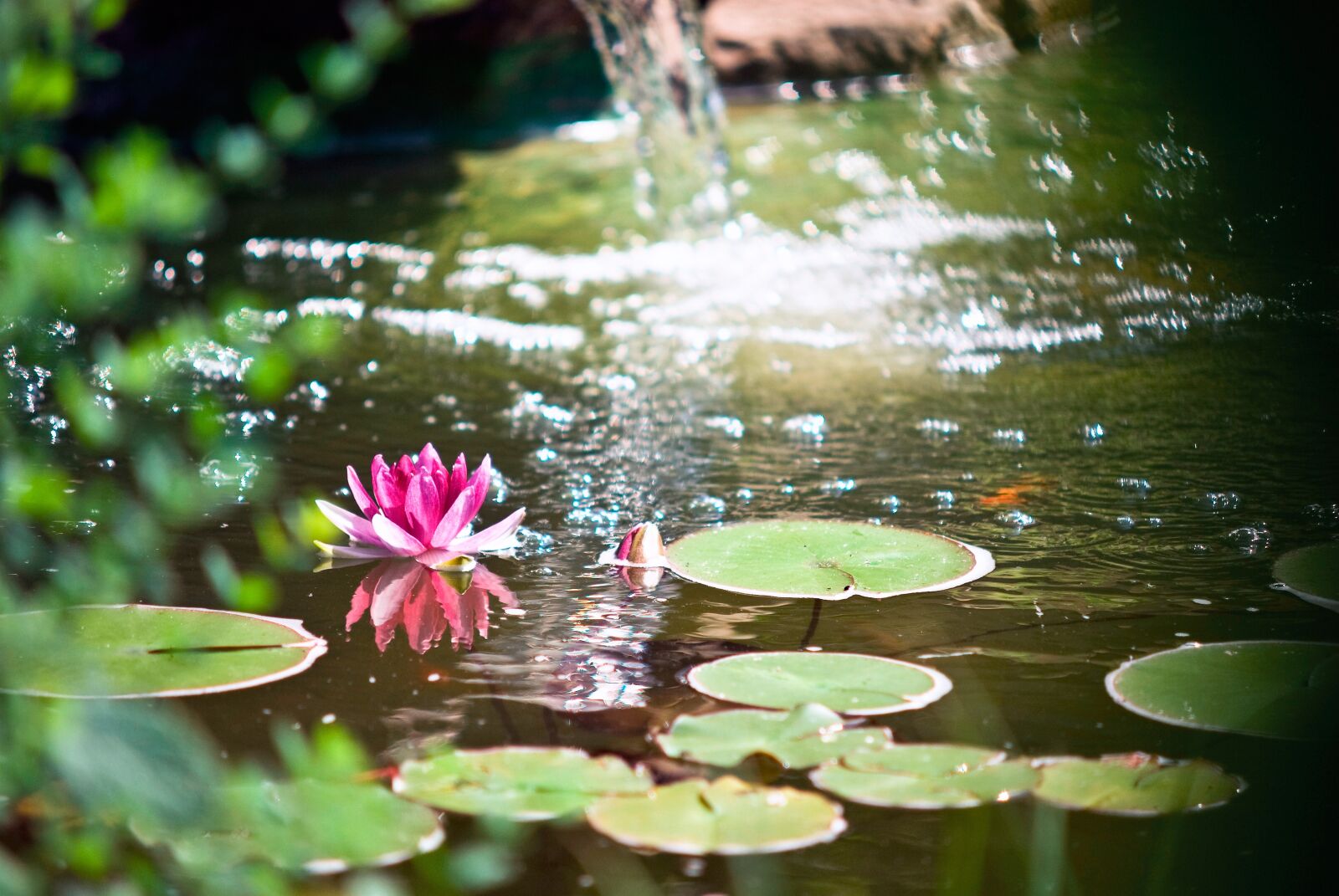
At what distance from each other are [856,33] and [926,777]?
4450mm

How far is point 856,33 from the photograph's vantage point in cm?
522

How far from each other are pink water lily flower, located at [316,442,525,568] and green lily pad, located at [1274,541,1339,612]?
3.73 ft

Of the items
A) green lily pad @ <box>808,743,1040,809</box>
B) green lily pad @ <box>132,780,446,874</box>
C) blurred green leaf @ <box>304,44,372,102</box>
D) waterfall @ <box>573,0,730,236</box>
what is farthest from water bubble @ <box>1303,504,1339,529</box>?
waterfall @ <box>573,0,730,236</box>

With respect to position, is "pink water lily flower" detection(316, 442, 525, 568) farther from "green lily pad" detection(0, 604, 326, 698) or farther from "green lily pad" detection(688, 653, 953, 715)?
"green lily pad" detection(688, 653, 953, 715)

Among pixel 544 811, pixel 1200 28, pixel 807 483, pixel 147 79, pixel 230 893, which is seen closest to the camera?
pixel 230 893

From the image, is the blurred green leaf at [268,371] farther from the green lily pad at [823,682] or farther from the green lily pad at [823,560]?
the green lily pad at [823,560]

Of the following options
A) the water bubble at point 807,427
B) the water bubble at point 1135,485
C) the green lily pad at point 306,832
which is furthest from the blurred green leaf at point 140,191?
the water bubble at point 807,427

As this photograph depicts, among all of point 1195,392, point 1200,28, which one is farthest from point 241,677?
point 1200,28

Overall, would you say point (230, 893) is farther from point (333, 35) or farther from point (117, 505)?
point (333, 35)

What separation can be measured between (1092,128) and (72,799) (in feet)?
12.5

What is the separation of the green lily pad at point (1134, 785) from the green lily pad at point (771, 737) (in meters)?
0.19

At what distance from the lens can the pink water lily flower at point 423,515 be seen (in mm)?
1931

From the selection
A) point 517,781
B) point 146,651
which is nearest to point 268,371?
point 517,781

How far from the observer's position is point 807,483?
2408 mm
